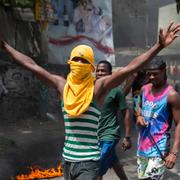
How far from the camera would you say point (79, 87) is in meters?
3.30

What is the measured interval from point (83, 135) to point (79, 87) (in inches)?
14.4

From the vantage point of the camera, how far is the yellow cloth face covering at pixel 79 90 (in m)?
3.24

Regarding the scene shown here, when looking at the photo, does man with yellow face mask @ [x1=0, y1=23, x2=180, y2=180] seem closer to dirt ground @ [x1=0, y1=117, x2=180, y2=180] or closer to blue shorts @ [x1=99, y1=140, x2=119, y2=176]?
blue shorts @ [x1=99, y1=140, x2=119, y2=176]

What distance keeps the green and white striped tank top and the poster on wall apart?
8.32 m

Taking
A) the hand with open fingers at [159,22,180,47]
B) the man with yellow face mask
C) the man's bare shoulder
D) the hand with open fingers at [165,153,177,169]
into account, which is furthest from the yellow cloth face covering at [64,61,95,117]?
the hand with open fingers at [165,153,177,169]

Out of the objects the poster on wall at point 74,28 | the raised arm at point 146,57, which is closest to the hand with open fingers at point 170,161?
the raised arm at point 146,57

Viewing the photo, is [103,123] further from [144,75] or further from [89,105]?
[89,105]

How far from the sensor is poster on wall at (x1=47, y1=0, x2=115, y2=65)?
11.7 metres

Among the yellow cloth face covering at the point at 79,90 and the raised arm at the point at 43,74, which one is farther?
the raised arm at the point at 43,74

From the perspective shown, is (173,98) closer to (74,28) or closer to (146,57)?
(146,57)

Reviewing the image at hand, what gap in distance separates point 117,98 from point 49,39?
6885 millimetres

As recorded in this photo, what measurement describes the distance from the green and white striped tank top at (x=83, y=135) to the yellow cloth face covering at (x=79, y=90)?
7 cm

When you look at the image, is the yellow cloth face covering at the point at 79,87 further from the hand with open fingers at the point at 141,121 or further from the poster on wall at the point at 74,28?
the poster on wall at the point at 74,28

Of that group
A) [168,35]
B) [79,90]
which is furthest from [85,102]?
[168,35]
